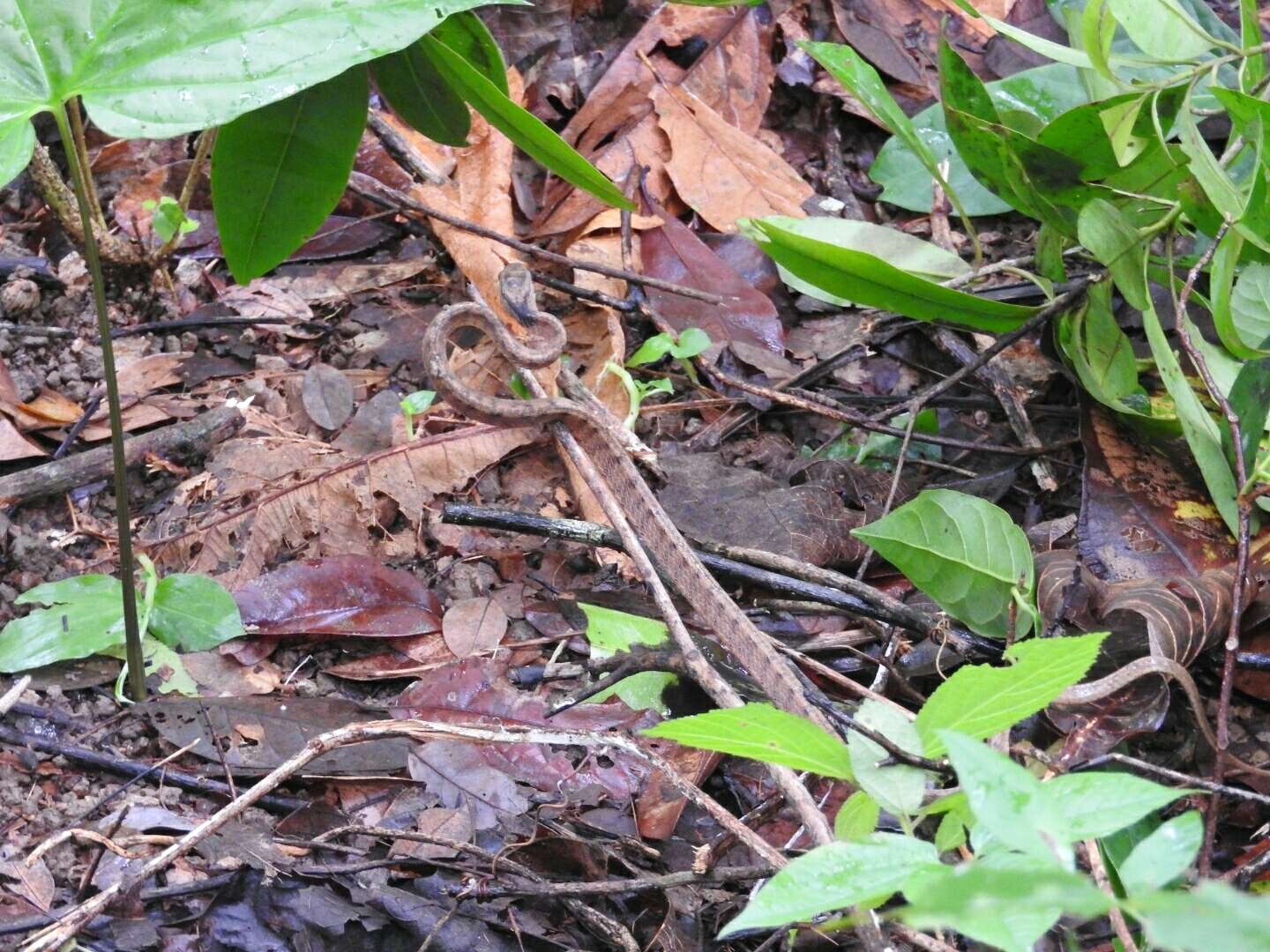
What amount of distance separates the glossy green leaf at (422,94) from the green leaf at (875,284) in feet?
2.72

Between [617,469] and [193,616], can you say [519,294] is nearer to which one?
[617,469]

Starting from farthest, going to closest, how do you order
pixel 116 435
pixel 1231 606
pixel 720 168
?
pixel 720 168 < pixel 1231 606 < pixel 116 435

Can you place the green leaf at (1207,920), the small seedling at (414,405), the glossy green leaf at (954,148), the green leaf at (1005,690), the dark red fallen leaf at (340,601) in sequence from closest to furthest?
1. the green leaf at (1207,920)
2. the green leaf at (1005,690)
3. the dark red fallen leaf at (340,601)
4. the small seedling at (414,405)
5. the glossy green leaf at (954,148)

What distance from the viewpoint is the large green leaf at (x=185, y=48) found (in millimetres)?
1809

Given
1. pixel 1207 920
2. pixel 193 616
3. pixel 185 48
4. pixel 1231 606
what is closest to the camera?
pixel 1207 920

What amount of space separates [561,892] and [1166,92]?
2.36 metres

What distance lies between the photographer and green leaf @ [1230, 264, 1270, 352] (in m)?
2.69

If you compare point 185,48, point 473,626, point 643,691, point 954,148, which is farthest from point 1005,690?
point 954,148

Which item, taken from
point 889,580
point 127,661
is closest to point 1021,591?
point 889,580

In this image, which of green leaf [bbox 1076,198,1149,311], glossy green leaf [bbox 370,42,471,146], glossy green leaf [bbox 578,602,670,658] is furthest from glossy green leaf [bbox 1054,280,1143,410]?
glossy green leaf [bbox 370,42,471,146]

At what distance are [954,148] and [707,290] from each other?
0.94 meters

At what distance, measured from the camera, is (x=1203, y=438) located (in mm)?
2557

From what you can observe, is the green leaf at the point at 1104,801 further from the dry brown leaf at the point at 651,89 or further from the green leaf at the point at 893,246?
the dry brown leaf at the point at 651,89

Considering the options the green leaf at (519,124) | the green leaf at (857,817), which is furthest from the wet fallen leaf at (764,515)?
the green leaf at (857,817)
